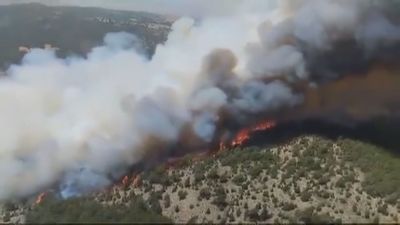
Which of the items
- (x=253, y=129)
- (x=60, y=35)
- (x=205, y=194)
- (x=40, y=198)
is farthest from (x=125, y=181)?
(x=60, y=35)

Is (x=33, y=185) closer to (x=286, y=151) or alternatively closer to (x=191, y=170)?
(x=191, y=170)

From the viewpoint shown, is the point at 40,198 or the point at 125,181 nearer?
the point at 40,198

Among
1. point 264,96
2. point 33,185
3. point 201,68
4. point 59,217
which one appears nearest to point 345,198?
point 264,96

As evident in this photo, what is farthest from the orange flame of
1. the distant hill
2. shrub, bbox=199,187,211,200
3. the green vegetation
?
the distant hill

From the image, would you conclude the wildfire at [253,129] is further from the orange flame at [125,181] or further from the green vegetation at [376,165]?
the orange flame at [125,181]

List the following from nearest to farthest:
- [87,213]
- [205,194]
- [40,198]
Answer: [87,213] < [205,194] < [40,198]

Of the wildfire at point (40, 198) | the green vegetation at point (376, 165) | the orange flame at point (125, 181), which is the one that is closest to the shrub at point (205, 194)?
the orange flame at point (125, 181)

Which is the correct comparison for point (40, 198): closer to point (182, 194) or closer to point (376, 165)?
point (182, 194)

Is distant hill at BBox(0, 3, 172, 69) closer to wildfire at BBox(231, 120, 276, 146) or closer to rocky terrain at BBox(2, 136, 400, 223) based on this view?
wildfire at BBox(231, 120, 276, 146)
